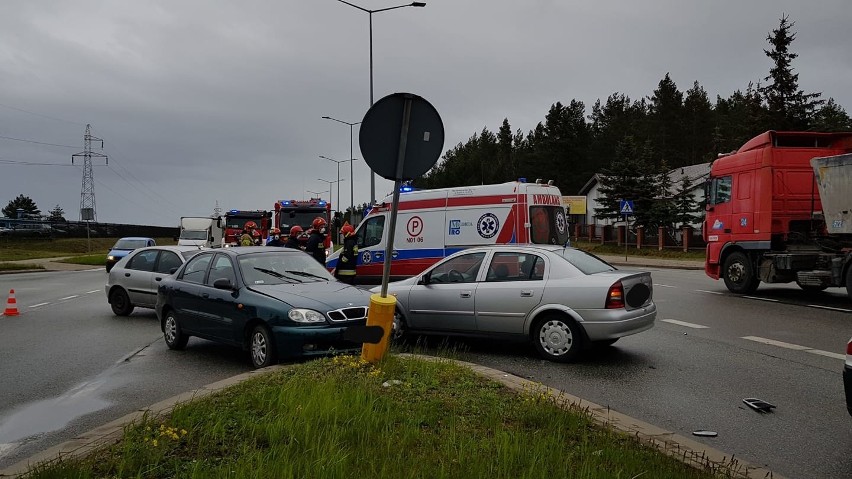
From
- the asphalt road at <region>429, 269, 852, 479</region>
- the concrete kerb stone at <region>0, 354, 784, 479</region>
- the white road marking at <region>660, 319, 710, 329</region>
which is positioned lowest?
the asphalt road at <region>429, 269, 852, 479</region>

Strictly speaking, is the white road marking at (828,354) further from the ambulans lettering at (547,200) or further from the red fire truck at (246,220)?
the red fire truck at (246,220)

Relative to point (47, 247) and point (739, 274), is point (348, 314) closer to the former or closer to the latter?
point (739, 274)

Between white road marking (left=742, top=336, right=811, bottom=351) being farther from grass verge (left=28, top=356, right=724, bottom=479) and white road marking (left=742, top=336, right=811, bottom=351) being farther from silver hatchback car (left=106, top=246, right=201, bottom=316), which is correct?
silver hatchback car (left=106, top=246, right=201, bottom=316)

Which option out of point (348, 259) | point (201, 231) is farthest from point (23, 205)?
point (348, 259)

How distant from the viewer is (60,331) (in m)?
11.7

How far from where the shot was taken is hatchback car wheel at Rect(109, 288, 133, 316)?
13.8 m

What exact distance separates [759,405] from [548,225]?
7.61 m

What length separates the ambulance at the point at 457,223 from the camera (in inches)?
527

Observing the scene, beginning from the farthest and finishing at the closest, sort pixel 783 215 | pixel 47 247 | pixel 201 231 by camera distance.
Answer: pixel 47 247, pixel 201 231, pixel 783 215

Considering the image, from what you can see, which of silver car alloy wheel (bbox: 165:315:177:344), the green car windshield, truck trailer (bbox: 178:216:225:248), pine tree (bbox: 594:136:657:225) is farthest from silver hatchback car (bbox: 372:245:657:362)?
pine tree (bbox: 594:136:657:225)

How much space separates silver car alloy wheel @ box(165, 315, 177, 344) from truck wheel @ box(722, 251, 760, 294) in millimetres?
12823

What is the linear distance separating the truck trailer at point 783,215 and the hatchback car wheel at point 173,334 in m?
12.1

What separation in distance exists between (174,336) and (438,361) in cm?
454

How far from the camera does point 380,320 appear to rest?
20.7ft
